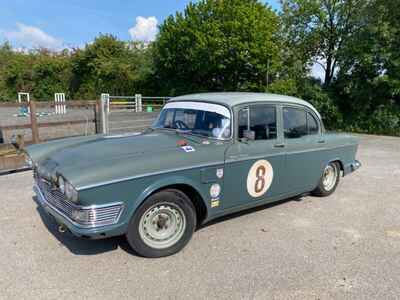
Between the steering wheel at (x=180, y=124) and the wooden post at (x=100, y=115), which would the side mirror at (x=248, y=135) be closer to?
the steering wheel at (x=180, y=124)

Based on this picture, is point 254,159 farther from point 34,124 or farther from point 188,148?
point 34,124

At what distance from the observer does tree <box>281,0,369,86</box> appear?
16922 millimetres

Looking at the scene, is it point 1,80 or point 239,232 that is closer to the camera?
point 239,232

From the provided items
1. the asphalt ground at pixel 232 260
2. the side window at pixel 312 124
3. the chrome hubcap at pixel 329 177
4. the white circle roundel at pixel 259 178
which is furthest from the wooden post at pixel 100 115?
the chrome hubcap at pixel 329 177

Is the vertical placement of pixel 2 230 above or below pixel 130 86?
below

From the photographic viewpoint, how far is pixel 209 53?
69.0 feet

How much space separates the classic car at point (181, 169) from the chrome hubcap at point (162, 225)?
1cm

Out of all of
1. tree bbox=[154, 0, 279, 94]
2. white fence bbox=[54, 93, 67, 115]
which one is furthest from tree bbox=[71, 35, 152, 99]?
tree bbox=[154, 0, 279, 94]

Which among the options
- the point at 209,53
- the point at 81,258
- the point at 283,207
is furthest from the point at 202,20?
the point at 81,258

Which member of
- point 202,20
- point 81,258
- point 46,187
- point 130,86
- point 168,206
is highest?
point 202,20

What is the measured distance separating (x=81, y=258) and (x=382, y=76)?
14.6 meters

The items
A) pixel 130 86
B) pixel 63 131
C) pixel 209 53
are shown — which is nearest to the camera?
pixel 63 131

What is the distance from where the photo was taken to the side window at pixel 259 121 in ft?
→ 12.2

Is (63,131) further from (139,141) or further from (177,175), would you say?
(177,175)
